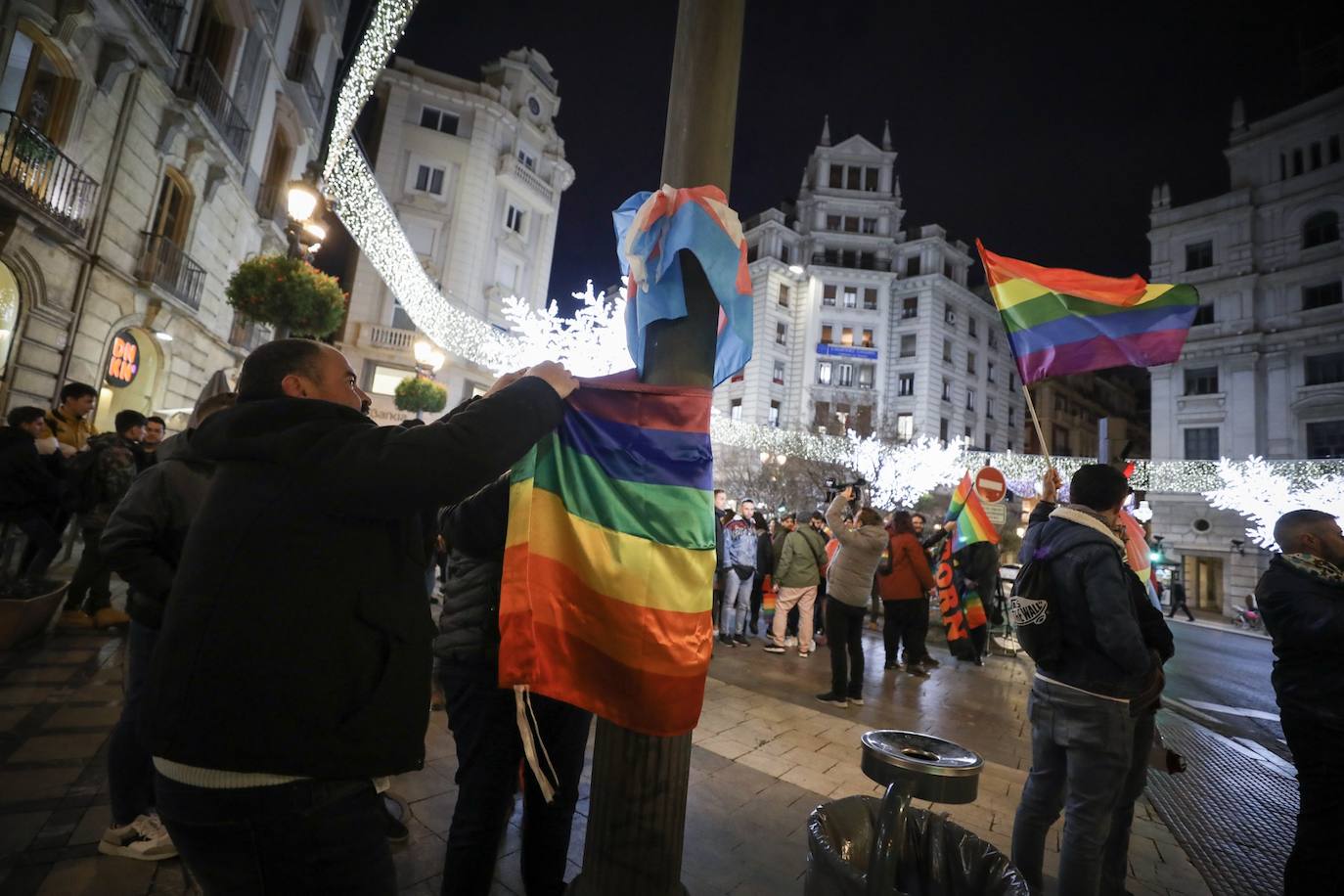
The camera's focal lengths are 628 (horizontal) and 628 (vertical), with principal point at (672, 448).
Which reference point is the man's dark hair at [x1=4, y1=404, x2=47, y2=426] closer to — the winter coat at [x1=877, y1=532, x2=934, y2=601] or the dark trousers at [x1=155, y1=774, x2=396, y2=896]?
the dark trousers at [x1=155, y1=774, x2=396, y2=896]

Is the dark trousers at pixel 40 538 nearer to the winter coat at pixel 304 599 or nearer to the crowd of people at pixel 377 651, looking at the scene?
the crowd of people at pixel 377 651

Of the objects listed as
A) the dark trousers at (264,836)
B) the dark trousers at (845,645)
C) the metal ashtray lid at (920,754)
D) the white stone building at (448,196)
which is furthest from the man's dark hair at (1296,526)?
the white stone building at (448,196)

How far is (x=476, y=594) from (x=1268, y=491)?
101ft

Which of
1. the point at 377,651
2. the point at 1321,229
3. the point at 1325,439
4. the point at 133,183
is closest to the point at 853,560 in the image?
the point at 377,651

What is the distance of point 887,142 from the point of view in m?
49.6

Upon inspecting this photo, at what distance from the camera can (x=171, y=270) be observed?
1356 centimetres

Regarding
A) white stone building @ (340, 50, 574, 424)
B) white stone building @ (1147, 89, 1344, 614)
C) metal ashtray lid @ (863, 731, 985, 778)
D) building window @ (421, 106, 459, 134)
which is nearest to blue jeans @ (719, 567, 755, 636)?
metal ashtray lid @ (863, 731, 985, 778)

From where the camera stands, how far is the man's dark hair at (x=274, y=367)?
1.65 metres

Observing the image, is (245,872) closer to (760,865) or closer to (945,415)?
(760,865)

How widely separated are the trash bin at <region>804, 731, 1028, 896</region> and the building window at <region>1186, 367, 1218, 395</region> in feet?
129

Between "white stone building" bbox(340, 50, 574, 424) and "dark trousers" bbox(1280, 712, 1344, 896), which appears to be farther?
"white stone building" bbox(340, 50, 574, 424)

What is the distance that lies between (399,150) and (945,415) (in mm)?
39086

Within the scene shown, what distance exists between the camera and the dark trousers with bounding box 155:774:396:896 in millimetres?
1333

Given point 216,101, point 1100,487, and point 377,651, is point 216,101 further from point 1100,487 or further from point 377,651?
point 1100,487
